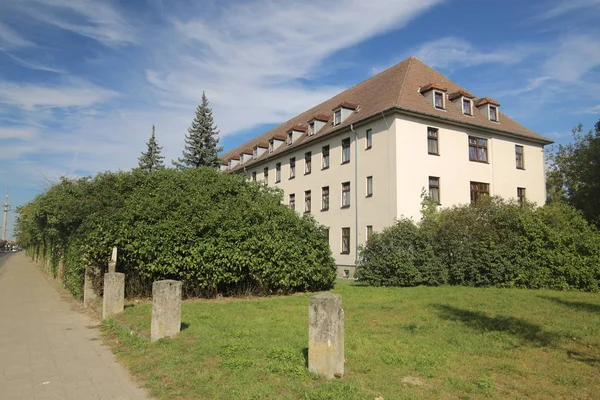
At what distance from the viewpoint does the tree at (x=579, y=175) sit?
1414 inches

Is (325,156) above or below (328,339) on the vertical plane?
above

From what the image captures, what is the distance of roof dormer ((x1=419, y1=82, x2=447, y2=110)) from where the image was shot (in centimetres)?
2686

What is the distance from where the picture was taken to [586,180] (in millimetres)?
36844

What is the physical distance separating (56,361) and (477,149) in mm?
26365

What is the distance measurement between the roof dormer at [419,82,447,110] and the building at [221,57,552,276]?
0.20 ft

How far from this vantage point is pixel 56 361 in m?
6.76

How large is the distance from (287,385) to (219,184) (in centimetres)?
992

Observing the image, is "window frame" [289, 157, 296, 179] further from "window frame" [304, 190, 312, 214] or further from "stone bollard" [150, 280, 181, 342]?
"stone bollard" [150, 280, 181, 342]

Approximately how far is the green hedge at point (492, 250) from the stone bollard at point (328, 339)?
41.4 feet

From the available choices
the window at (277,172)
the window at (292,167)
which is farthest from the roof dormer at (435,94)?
the window at (277,172)

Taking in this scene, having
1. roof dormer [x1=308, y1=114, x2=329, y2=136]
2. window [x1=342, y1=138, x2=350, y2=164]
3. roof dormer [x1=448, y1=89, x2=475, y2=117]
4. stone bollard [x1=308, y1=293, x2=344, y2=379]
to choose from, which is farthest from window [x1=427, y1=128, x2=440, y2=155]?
stone bollard [x1=308, y1=293, x2=344, y2=379]

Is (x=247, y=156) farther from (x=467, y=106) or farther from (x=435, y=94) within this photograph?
(x=467, y=106)

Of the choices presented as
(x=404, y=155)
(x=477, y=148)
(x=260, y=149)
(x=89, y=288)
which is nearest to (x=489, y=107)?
(x=477, y=148)

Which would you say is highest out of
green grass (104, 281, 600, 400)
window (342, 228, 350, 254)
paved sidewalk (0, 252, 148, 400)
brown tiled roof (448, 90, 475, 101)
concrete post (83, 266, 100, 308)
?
brown tiled roof (448, 90, 475, 101)
